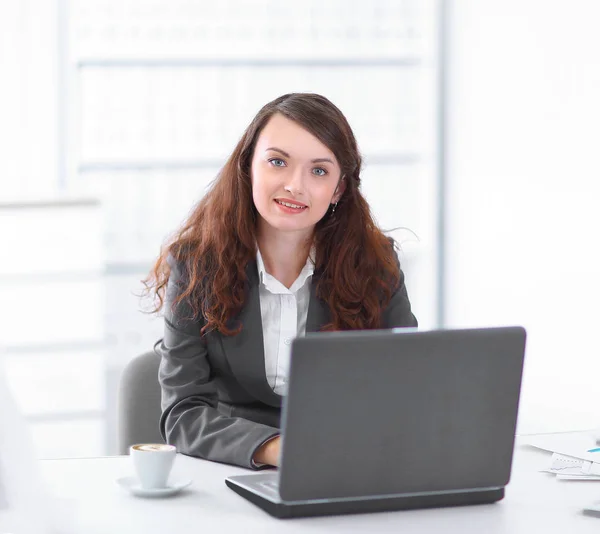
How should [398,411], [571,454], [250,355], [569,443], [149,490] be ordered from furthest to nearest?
[250,355] < [569,443] < [571,454] < [149,490] < [398,411]

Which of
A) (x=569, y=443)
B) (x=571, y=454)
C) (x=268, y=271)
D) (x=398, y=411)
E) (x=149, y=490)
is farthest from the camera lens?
(x=268, y=271)

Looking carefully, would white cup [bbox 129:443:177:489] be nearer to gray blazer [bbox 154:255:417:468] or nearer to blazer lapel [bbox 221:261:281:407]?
gray blazer [bbox 154:255:417:468]

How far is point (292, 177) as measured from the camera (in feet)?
6.66

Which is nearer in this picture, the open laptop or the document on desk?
the open laptop

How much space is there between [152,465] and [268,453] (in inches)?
10.4

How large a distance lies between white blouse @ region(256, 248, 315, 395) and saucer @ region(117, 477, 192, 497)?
22.0 inches

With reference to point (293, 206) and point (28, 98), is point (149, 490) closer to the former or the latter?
point (293, 206)

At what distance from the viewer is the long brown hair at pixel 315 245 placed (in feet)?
6.70

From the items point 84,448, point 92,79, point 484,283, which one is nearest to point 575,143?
point 484,283

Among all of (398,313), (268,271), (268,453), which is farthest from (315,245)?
(268,453)

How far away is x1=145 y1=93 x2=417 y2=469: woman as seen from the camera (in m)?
2.01

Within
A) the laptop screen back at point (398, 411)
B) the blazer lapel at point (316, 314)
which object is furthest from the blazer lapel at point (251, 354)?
the laptop screen back at point (398, 411)

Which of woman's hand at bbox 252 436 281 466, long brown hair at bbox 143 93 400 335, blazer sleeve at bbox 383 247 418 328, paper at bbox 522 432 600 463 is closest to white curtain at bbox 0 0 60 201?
long brown hair at bbox 143 93 400 335

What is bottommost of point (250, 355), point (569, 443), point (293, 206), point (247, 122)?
point (569, 443)
